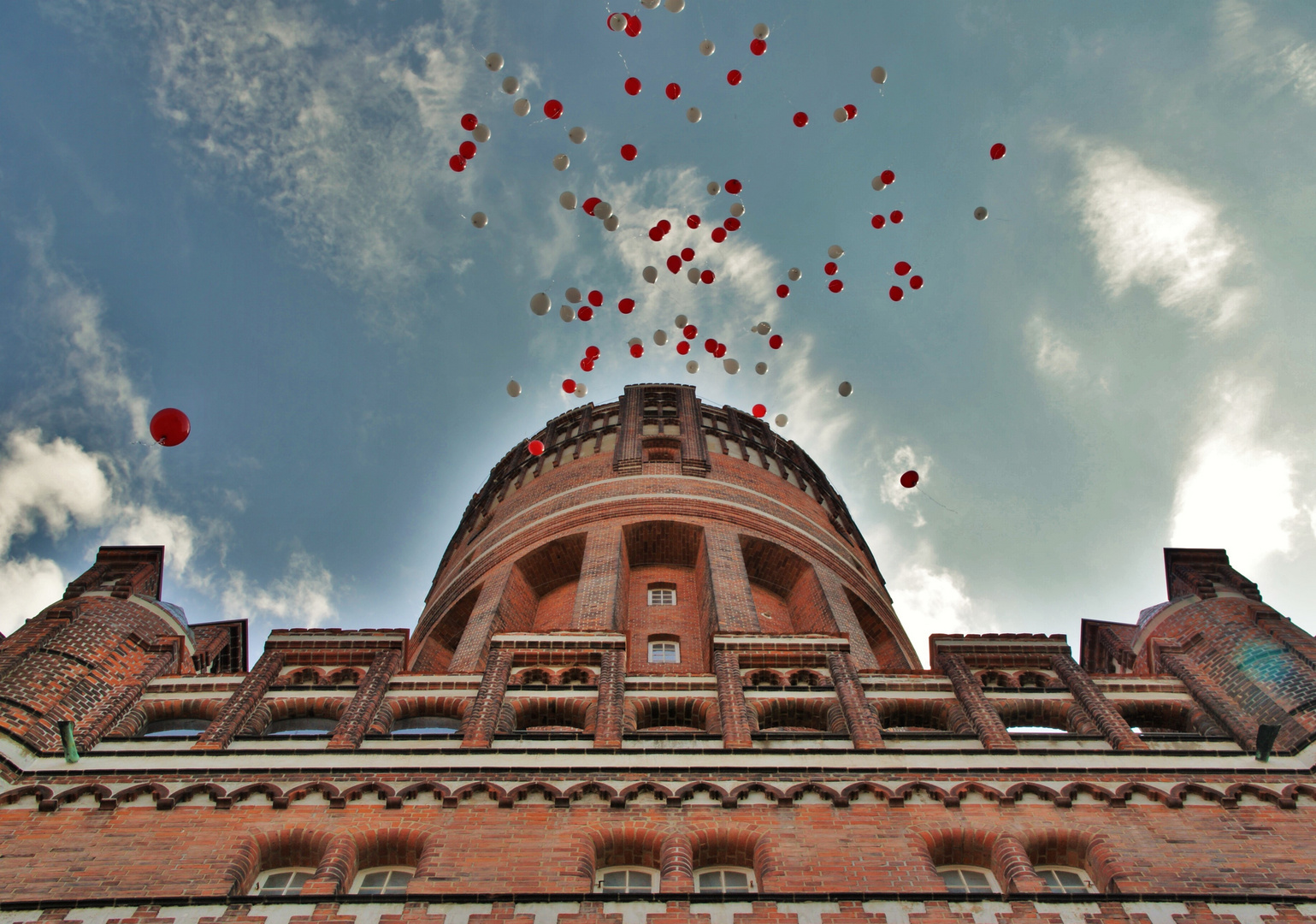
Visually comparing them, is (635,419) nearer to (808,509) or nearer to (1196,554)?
(808,509)

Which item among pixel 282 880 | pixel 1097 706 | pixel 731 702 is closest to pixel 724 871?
pixel 731 702

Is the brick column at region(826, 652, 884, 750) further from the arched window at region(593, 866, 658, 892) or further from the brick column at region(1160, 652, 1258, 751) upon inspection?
the brick column at region(1160, 652, 1258, 751)

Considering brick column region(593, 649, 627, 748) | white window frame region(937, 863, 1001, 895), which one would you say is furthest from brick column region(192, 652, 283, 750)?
white window frame region(937, 863, 1001, 895)

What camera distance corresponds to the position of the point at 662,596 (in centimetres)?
2700

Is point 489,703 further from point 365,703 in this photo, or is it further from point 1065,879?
point 1065,879

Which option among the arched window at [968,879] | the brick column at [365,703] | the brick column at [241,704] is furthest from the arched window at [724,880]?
the brick column at [241,704]

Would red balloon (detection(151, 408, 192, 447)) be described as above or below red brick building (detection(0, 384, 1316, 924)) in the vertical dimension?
above

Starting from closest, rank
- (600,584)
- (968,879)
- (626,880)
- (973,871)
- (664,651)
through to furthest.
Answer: (626,880) → (968,879) → (973,871) → (664,651) → (600,584)

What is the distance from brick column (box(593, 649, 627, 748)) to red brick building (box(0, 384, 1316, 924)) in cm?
6

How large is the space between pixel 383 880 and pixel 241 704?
5322 millimetres

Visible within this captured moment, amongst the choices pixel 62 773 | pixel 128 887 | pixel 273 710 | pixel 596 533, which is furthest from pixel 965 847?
pixel 596 533

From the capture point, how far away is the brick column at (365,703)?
15337mm

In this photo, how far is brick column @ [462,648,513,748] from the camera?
15445 millimetres

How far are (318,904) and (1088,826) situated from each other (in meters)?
9.69
